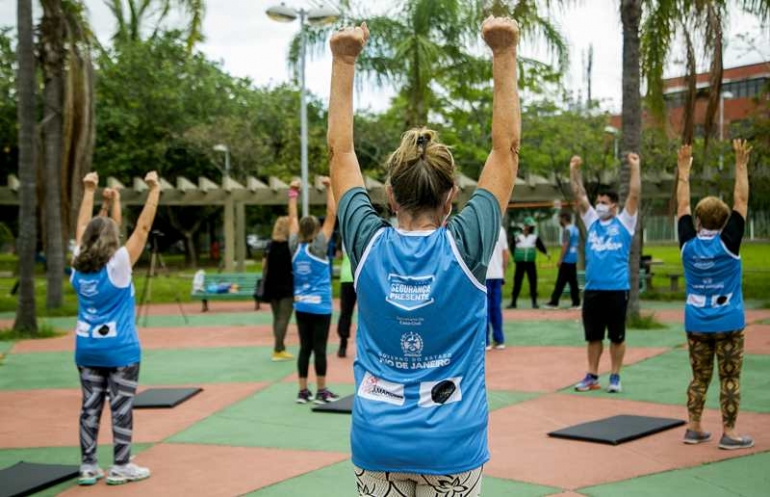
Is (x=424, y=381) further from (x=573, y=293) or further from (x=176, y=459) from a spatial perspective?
(x=573, y=293)

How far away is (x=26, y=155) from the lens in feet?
47.4

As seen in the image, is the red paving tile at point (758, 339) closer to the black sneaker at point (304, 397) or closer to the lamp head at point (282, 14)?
the black sneaker at point (304, 397)

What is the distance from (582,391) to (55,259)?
11.5 m

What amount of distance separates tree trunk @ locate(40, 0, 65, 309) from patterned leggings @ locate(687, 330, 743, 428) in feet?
41.9

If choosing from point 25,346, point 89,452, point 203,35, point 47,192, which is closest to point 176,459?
point 89,452

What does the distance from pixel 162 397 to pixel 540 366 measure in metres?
4.41

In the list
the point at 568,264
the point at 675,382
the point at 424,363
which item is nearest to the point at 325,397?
the point at 675,382

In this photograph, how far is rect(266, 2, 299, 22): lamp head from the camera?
18.5 metres

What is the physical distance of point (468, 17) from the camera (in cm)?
2227

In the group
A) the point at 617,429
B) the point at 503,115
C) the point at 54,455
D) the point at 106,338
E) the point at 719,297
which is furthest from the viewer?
the point at 617,429

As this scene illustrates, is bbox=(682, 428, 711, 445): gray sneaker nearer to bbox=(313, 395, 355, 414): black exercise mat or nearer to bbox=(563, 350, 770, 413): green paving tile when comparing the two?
bbox=(563, 350, 770, 413): green paving tile

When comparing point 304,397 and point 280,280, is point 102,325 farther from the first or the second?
point 280,280

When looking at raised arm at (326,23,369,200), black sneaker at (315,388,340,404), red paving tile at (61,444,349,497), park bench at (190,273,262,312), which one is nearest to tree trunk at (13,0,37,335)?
park bench at (190,273,262,312)

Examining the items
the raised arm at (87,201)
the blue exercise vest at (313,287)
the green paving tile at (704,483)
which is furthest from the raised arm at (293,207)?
the green paving tile at (704,483)
